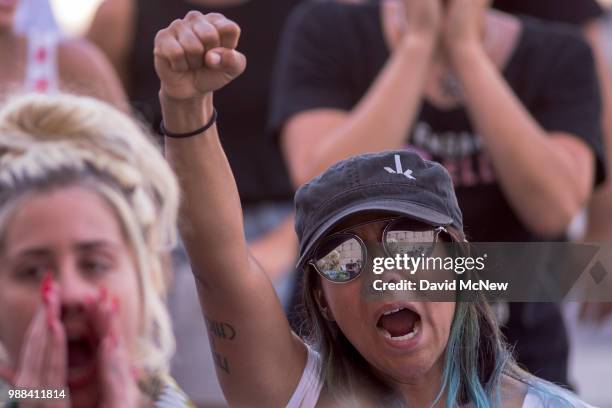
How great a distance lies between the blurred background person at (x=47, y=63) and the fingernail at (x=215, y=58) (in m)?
1.06

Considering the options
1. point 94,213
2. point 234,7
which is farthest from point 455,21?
point 94,213

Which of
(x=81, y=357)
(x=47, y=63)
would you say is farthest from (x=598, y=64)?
(x=81, y=357)

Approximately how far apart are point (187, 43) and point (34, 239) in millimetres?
334

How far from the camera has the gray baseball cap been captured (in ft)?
5.65

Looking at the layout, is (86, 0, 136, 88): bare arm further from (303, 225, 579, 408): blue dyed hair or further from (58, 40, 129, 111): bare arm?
(303, 225, 579, 408): blue dyed hair

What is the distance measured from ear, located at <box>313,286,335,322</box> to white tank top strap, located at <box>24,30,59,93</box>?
111 centimetres

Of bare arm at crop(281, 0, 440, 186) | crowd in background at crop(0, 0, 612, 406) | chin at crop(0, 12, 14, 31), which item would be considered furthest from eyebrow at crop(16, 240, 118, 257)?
chin at crop(0, 12, 14, 31)

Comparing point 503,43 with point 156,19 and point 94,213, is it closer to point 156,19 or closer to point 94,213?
point 156,19

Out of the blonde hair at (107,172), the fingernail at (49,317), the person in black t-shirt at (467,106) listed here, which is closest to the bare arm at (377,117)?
the person in black t-shirt at (467,106)

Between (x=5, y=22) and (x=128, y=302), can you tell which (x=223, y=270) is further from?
(x=5, y=22)

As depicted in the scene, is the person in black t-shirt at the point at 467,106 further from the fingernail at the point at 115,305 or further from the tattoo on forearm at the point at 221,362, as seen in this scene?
the fingernail at the point at 115,305

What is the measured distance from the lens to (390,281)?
→ 166 cm

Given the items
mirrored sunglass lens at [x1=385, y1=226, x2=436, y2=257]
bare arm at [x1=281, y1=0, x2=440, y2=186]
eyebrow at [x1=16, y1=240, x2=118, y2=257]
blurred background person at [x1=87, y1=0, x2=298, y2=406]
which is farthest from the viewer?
blurred background person at [x1=87, y1=0, x2=298, y2=406]

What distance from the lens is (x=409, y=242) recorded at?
1.70 metres
